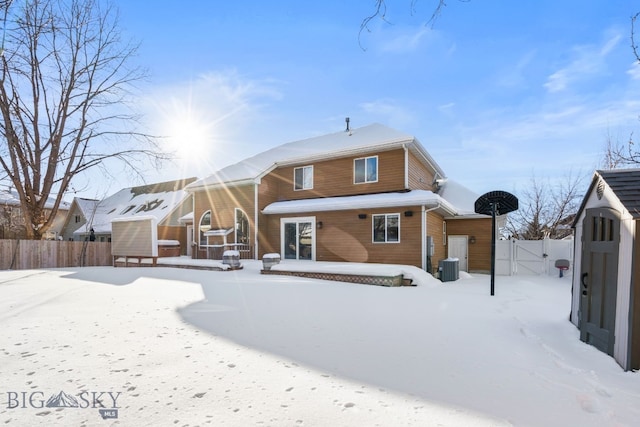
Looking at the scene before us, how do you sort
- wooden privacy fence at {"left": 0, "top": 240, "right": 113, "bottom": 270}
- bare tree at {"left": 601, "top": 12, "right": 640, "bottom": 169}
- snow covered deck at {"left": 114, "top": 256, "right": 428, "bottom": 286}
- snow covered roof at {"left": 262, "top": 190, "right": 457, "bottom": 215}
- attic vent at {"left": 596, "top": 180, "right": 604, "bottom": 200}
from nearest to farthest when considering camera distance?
attic vent at {"left": 596, "top": 180, "right": 604, "bottom": 200}, snow covered deck at {"left": 114, "top": 256, "right": 428, "bottom": 286}, snow covered roof at {"left": 262, "top": 190, "right": 457, "bottom": 215}, bare tree at {"left": 601, "top": 12, "right": 640, "bottom": 169}, wooden privacy fence at {"left": 0, "top": 240, "right": 113, "bottom": 270}

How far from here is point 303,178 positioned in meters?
15.2

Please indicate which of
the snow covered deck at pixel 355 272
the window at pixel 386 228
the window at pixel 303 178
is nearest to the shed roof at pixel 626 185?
the snow covered deck at pixel 355 272

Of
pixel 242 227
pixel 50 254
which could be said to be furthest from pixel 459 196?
pixel 50 254

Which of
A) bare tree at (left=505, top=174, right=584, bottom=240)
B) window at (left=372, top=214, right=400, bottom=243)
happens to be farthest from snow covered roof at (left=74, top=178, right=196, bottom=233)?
bare tree at (left=505, top=174, right=584, bottom=240)

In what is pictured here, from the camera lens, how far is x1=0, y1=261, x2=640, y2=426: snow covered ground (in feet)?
7.63

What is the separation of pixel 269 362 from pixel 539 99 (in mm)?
12248

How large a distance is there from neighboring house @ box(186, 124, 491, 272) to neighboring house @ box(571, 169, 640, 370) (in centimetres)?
662

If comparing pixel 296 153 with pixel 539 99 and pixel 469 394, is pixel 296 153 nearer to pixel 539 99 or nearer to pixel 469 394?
pixel 539 99

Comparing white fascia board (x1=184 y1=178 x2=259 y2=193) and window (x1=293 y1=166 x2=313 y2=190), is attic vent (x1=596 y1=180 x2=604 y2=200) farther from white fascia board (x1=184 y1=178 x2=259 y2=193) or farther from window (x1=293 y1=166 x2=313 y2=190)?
white fascia board (x1=184 y1=178 x2=259 y2=193)

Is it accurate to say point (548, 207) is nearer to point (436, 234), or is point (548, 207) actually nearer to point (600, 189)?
point (436, 234)

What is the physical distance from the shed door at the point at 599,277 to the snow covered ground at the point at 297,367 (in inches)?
9.9

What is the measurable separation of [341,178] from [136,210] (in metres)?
20.9

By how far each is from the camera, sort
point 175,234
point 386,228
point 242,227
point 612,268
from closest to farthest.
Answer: point 612,268, point 386,228, point 242,227, point 175,234

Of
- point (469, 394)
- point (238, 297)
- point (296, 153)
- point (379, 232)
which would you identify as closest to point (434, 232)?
point (379, 232)
